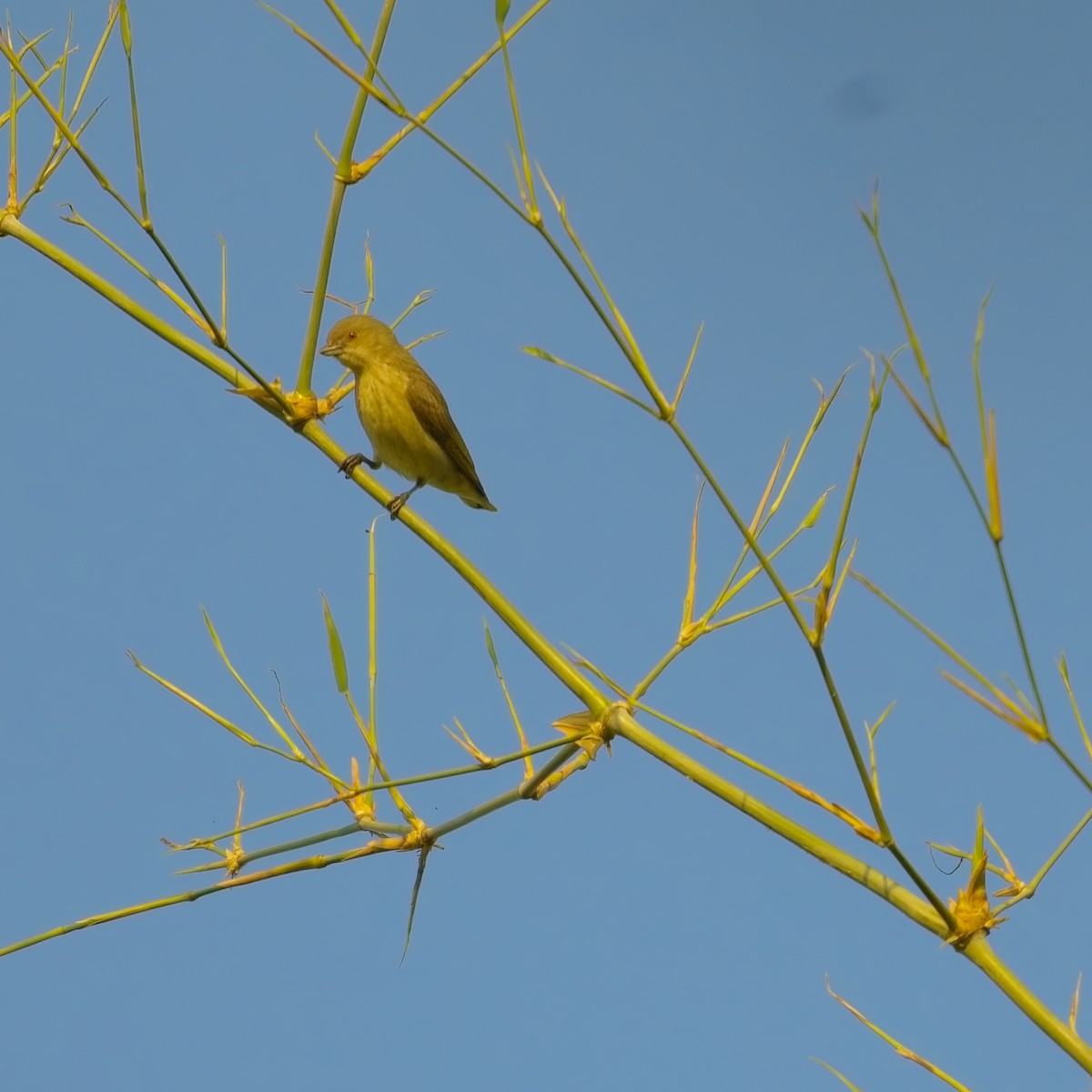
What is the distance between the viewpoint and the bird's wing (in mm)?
3424

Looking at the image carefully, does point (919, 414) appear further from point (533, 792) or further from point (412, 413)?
point (412, 413)

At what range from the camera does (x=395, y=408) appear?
3.38 m

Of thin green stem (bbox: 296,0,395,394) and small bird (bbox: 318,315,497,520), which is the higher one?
small bird (bbox: 318,315,497,520)

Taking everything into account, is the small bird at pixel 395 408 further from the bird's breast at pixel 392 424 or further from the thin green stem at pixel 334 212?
the thin green stem at pixel 334 212

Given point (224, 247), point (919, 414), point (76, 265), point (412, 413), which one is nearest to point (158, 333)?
point (76, 265)

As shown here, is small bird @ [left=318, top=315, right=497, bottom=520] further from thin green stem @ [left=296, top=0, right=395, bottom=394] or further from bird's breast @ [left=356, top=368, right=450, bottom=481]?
thin green stem @ [left=296, top=0, right=395, bottom=394]

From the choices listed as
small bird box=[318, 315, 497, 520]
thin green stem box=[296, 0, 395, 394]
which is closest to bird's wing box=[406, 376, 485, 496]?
small bird box=[318, 315, 497, 520]

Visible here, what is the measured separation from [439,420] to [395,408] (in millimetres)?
131

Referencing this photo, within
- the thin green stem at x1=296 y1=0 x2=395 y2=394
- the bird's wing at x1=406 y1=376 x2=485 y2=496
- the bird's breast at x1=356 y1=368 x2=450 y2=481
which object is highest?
the bird's wing at x1=406 y1=376 x2=485 y2=496

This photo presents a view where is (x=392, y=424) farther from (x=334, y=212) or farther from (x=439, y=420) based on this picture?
(x=334, y=212)

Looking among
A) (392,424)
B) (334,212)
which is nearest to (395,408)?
(392,424)

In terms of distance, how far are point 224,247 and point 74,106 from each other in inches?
14.2

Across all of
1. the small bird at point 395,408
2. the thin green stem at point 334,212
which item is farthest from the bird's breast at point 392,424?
the thin green stem at point 334,212

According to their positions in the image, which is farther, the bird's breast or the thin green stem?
the bird's breast
